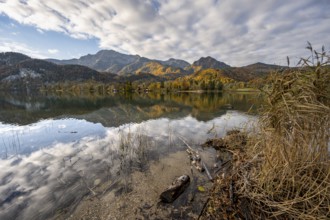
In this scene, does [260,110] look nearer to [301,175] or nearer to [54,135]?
[301,175]

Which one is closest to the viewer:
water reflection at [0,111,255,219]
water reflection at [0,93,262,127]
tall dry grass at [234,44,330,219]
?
tall dry grass at [234,44,330,219]

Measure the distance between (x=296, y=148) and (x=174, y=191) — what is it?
4783 millimetres

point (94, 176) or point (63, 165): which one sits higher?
point (63, 165)

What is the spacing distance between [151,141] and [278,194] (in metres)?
11.0

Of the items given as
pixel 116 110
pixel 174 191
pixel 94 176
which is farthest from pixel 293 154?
pixel 116 110

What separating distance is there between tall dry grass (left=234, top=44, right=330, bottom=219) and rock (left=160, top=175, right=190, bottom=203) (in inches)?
111

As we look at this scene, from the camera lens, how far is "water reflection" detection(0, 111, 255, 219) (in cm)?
677

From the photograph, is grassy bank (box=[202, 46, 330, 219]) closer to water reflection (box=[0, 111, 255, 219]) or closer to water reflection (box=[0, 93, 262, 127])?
water reflection (box=[0, 93, 262, 127])

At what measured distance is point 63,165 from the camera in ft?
33.3

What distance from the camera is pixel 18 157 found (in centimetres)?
1162

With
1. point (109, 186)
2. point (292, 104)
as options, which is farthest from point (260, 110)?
point (109, 186)

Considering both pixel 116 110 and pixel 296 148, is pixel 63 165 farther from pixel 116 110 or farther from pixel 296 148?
pixel 116 110

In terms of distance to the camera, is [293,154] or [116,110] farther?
[116,110]

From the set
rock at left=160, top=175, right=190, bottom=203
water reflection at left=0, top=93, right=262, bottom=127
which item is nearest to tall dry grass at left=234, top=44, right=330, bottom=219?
water reflection at left=0, top=93, right=262, bottom=127
